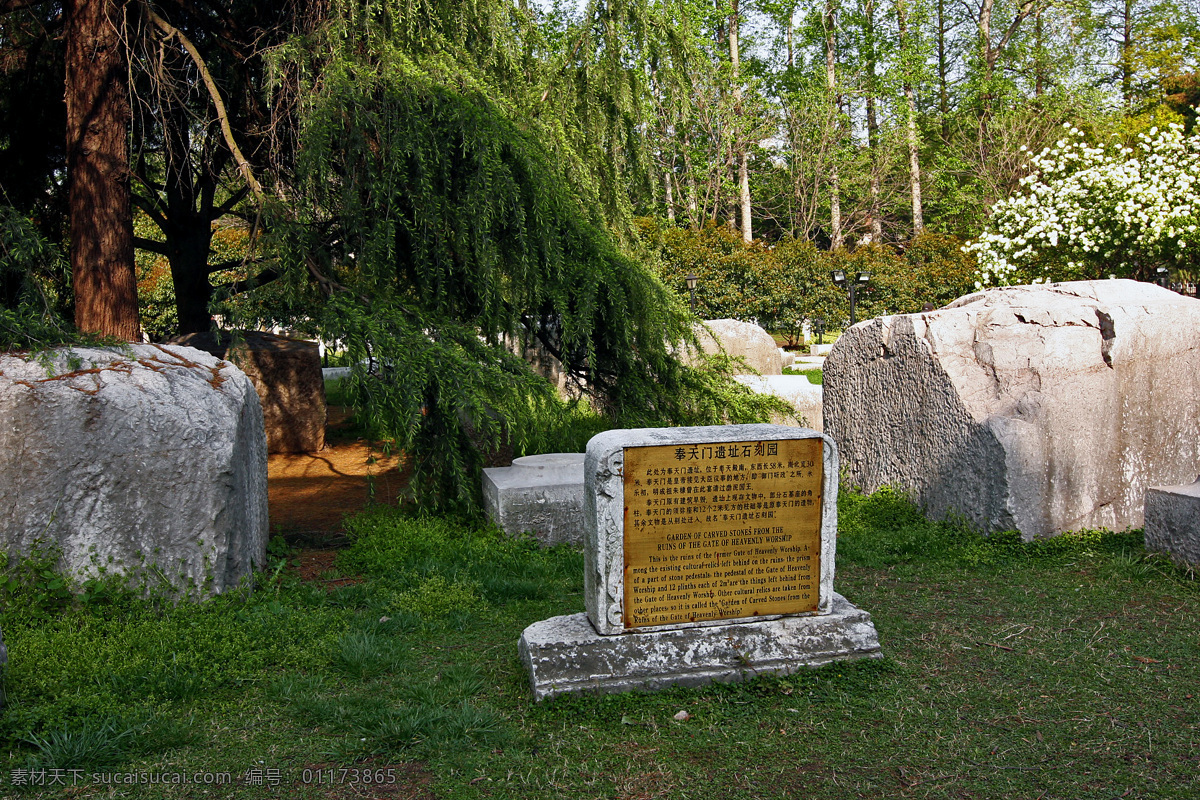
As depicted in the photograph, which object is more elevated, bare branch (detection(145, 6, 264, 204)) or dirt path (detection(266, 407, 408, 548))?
bare branch (detection(145, 6, 264, 204))

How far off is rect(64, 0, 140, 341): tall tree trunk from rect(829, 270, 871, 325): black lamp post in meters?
16.0

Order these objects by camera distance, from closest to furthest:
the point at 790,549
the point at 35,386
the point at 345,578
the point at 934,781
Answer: the point at 934,781 → the point at 790,549 → the point at 35,386 → the point at 345,578

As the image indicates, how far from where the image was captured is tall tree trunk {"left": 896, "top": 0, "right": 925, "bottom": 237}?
30.1 m

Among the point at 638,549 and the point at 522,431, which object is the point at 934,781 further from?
the point at 522,431

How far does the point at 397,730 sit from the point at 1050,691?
104 inches

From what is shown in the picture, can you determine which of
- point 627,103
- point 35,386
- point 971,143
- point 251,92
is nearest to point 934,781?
point 35,386

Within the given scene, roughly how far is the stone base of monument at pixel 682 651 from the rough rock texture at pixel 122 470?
1.82 metres

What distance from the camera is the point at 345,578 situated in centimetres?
532

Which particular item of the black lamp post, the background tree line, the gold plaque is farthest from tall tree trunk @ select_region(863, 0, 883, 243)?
the gold plaque

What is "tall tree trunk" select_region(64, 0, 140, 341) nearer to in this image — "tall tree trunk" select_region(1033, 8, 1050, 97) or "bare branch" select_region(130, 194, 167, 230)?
"bare branch" select_region(130, 194, 167, 230)

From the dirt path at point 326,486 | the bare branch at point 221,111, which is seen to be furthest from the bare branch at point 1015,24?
the bare branch at point 221,111

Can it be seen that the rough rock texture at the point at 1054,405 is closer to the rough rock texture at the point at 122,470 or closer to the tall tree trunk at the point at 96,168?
the rough rock texture at the point at 122,470

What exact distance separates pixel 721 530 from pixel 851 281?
1852cm

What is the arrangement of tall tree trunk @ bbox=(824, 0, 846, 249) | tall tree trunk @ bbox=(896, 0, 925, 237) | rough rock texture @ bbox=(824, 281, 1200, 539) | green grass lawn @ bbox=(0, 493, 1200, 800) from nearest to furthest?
green grass lawn @ bbox=(0, 493, 1200, 800), rough rock texture @ bbox=(824, 281, 1200, 539), tall tree trunk @ bbox=(824, 0, 846, 249), tall tree trunk @ bbox=(896, 0, 925, 237)
